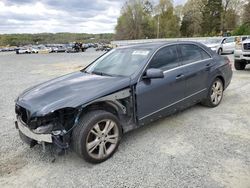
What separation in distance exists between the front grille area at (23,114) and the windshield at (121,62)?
1.36m

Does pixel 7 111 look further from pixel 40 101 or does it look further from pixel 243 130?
pixel 243 130

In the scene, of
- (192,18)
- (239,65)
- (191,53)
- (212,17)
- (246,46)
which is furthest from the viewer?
(192,18)

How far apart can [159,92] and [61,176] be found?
1.88 meters

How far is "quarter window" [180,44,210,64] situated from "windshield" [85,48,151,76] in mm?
848

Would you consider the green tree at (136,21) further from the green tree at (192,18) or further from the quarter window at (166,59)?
the quarter window at (166,59)

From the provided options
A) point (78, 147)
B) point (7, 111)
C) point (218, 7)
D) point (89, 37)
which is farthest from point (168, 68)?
point (89, 37)

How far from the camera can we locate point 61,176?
3016 millimetres

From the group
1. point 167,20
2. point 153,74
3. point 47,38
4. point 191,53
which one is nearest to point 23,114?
point 153,74

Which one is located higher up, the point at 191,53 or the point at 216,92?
the point at 191,53

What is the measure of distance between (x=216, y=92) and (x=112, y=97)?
2.85 metres

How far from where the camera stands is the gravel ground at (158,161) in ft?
9.41

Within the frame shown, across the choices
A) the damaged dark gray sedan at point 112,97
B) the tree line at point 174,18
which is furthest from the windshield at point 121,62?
the tree line at point 174,18

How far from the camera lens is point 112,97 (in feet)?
11.1

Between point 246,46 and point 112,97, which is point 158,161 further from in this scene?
point 246,46
